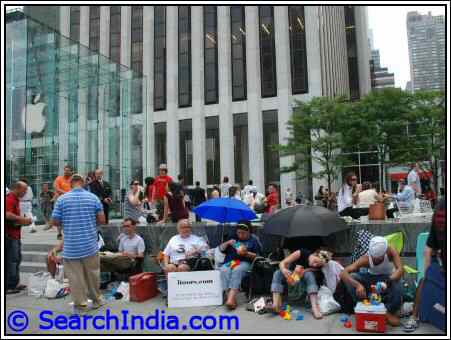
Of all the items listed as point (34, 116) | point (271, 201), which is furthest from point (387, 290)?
point (34, 116)

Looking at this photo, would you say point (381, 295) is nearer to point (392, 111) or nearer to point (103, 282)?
point (103, 282)

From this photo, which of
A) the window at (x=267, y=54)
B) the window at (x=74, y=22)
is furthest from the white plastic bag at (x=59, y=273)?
the window at (x=74, y=22)

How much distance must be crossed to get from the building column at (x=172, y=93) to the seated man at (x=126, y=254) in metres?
29.3


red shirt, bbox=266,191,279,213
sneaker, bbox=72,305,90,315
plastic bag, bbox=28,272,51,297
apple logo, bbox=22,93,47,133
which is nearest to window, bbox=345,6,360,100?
red shirt, bbox=266,191,279,213

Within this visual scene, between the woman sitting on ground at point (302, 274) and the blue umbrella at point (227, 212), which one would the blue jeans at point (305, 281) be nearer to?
the woman sitting on ground at point (302, 274)

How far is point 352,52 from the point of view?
167ft

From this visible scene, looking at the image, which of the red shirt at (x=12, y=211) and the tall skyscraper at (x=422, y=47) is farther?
the tall skyscraper at (x=422, y=47)

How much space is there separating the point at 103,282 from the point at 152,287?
1.20m

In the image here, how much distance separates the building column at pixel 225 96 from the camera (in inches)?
1404

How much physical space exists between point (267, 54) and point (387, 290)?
32.2 metres

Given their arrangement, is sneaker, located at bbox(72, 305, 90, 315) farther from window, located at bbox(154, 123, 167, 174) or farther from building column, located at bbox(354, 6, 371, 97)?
building column, located at bbox(354, 6, 371, 97)

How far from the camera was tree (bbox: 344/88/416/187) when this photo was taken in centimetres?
2438

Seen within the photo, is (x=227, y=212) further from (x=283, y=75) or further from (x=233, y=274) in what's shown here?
(x=283, y=75)

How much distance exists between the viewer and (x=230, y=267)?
667cm
